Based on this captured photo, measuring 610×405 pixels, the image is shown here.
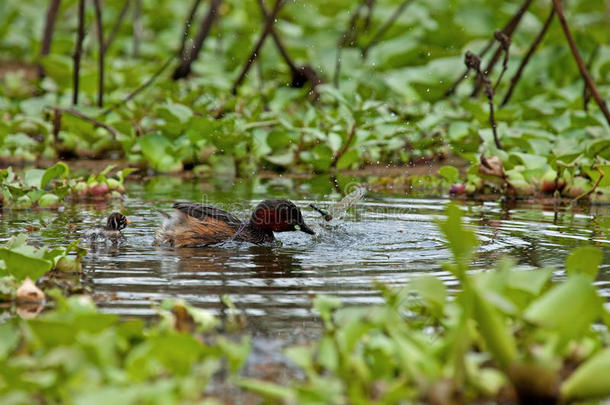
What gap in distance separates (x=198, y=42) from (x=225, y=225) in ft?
17.0

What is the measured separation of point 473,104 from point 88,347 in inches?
242

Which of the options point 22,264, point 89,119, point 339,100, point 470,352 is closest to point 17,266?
point 22,264

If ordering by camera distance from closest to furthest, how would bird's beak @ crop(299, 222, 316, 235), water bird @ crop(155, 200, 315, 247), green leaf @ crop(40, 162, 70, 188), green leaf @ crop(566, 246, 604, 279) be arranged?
green leaf @ crop(566, 246, 604, 279) < water bird @ crop(155, 200, 315, 247) < bird's beak @ crop(299, 222, 316, 235) < green leaf @ crop(40, 162, 70, 188)

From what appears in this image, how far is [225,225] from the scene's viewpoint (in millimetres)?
5598

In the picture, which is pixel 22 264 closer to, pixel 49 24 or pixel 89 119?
pixel 89 119

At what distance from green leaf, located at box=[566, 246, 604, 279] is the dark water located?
0.73 m

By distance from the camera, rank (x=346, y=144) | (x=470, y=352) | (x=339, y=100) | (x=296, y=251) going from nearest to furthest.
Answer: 1. (x=470, y=352)
2. (x=296, y=251)
3. (x=339, y=100)
4. (x=346, y=144)

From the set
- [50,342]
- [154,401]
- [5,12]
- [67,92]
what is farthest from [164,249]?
[5,12]

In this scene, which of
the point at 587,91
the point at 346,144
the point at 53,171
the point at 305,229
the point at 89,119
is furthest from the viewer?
the point at 587,91

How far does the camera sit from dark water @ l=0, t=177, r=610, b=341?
3611mm

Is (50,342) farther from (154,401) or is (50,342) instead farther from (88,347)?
(154,401)

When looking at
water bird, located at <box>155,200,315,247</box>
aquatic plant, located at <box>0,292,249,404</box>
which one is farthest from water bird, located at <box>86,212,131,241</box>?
aquatic plant, located at <box>0,292,249,404</box>

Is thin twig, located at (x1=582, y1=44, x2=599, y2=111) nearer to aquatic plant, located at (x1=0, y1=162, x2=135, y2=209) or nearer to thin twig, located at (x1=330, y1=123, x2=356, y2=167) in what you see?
thin twig, located at (x1=330, y1=123, x2=356, y2=167)

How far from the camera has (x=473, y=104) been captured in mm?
8133
